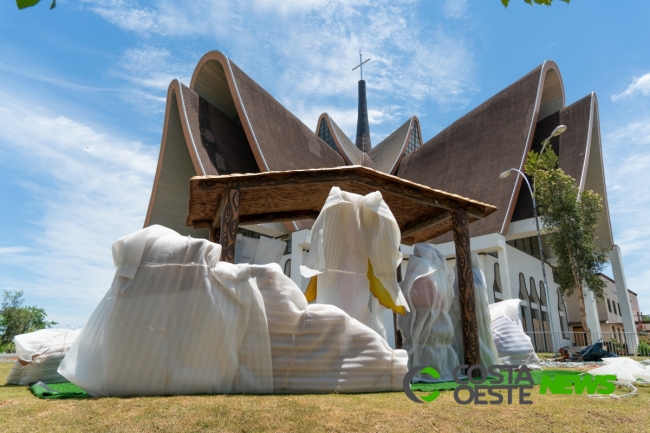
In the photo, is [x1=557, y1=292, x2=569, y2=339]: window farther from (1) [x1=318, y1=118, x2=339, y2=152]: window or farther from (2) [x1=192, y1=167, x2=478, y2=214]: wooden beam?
(2) [x1=192, y1=167, x2=478, y2=214]: wooden beam

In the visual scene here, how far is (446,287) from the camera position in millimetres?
6383

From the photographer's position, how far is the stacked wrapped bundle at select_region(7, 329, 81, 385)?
496 centimetres

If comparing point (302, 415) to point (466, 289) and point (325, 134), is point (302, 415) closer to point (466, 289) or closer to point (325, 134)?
point (466, 289)

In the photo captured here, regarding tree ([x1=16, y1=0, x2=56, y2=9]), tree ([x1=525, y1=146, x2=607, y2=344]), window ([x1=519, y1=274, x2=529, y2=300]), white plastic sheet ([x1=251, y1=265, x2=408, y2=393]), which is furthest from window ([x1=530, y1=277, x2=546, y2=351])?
tree ([x1=16, y1=0, x2=56, y2=9])

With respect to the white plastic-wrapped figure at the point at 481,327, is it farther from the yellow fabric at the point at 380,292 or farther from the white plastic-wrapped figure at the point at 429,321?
the yellow fabric at the point at 380,292

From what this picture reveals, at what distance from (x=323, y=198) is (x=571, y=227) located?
35.9ft

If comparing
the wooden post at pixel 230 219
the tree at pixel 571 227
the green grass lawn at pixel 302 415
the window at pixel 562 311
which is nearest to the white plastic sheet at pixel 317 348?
the green grass lawn at pixel 302 415

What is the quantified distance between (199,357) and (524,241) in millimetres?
23388

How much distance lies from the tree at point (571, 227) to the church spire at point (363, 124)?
24.4m

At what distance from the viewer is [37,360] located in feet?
16.3

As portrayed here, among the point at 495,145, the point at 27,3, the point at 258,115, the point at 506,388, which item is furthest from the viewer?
the point at 495,145

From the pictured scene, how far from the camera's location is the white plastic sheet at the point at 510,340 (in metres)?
7.98

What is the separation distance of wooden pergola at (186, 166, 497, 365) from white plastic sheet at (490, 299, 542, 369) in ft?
6.72

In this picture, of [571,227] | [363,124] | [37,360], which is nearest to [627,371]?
[37,360]
